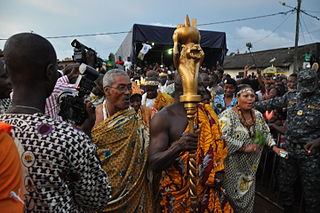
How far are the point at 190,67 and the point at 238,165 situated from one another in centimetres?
215

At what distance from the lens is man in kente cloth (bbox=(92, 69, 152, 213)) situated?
2.54 metres

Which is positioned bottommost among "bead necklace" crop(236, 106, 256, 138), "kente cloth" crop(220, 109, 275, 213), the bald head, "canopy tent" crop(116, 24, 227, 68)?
"kente cloth" crop(220, 109, 275, 213)

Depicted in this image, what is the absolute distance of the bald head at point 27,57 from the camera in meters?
1.21

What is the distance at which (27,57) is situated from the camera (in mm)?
1211

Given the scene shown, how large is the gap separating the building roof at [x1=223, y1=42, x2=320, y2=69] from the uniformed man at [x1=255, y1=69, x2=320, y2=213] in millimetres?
19196

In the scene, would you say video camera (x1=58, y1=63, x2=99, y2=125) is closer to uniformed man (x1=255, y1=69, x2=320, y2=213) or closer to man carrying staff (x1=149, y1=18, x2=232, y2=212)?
man carrying staff (x1=149, y1=18, x2=232, y2=212)

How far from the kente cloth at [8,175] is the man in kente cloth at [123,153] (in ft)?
5.19

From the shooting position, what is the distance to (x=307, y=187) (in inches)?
151

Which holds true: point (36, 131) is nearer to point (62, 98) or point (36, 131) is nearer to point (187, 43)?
point (62, 98)

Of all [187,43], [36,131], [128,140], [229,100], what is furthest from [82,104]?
[229,100]

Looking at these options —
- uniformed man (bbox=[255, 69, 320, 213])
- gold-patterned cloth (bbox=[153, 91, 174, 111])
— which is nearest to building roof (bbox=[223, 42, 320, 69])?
uniformed man (bbox=[255, 69, 320, 213])

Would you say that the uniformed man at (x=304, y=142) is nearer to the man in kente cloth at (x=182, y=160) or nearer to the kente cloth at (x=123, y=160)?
the man in kente cloth at (x=182, y=160)

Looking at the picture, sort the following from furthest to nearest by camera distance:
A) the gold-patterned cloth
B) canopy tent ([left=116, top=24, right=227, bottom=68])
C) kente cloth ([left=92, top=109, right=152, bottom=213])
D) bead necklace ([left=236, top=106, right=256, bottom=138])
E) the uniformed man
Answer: canopy tent ([left=116, top=24, right=227, bottom=68]), the gold-patterned cloth, the uniformed man, bead necklace ([left=236, top=106, right=256, bottom=138]), kente cloth ([left=92, top=109, right=152, bottom=213])

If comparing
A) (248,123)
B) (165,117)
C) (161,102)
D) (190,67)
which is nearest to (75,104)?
(190,67)
